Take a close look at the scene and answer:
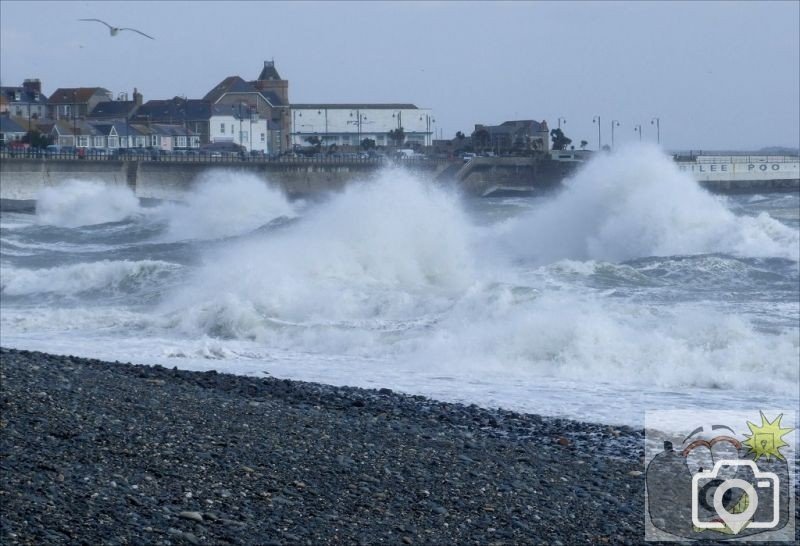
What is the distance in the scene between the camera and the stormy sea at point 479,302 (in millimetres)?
10156

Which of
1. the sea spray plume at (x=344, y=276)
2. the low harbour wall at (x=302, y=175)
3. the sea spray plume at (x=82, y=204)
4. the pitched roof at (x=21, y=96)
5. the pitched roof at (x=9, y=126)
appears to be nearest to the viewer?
the sea spray plume at (x=344, y=276)

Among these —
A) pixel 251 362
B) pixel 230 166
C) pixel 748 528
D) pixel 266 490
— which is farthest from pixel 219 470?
pixel 230 166

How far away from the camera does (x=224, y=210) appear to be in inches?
1406

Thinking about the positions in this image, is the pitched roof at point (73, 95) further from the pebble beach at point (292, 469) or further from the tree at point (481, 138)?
the pebble beach at point (292, 469)

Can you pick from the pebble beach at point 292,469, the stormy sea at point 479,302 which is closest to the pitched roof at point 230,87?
the stormy sea at point 479,302

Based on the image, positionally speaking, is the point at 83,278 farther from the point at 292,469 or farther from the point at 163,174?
the point at 163,174

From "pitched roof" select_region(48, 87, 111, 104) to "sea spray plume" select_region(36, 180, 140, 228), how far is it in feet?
81.9

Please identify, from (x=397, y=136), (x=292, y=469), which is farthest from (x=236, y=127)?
(x=292, y=469)

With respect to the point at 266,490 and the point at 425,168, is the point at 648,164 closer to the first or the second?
the point at 266,490

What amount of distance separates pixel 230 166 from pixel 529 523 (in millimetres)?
42681

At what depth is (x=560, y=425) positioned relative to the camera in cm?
789

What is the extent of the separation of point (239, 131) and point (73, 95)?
999cm

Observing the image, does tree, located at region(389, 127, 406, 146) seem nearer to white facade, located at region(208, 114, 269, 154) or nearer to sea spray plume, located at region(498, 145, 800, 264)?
white facade, located at region(208, 114, 269, 154)

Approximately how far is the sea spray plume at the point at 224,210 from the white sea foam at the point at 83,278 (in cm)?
1336
